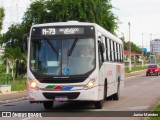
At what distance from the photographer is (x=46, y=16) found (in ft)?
179

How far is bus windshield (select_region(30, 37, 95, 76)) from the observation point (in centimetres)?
1716

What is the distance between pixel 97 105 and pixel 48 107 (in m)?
1.97

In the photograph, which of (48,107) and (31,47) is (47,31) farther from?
(48,107)

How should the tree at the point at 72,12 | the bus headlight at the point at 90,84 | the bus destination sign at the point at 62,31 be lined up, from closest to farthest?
the bus headlight at the point at 90,84
the bus destination sign at the point at 62,31
the tree at the point at 72,12

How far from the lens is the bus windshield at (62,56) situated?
17.2 metres

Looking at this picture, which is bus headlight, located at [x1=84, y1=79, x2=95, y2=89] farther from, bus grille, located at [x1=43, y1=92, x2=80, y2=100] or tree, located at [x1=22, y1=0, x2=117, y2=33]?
tree, located at [x1=22, y1=0, x2=117, y2=33]

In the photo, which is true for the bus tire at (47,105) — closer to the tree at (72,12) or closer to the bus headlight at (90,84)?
the bus headlight at (90,84)

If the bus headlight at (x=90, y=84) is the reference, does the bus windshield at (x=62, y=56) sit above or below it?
above

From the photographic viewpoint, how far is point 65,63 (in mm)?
17172

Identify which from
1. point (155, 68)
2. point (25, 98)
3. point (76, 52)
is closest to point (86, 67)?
point (76, 52)

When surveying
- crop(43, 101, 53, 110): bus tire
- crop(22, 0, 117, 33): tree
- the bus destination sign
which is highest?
crop(22, 0, 117, 33): tree

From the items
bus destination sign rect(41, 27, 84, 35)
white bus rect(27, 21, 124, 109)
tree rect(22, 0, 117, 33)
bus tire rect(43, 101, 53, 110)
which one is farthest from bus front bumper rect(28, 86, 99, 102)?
tree rect(22, 0, 117, 33)

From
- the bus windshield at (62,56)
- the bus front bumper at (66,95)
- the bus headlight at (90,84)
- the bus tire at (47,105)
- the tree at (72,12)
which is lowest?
the bus tire at (47,105)

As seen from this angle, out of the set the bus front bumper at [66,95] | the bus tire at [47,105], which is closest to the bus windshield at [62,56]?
the bus front bumper at [66,95]
